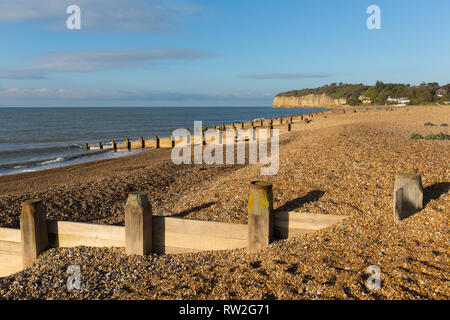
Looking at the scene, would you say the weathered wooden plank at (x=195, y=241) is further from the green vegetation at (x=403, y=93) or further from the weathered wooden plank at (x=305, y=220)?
the green vegetation at (x=403, y=93)

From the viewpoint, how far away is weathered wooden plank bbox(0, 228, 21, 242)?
5.40m

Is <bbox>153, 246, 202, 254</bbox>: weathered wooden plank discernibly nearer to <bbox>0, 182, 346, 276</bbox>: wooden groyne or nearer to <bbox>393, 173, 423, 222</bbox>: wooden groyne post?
<bbox>0, 182, 346, 276</bbox>: wooden groyne

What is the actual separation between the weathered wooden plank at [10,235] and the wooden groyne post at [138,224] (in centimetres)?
195

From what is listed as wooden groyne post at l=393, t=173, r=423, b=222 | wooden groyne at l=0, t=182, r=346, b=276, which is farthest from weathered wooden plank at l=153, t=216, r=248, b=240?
wooden groyne post at l=393, t=173, r=423, b=222

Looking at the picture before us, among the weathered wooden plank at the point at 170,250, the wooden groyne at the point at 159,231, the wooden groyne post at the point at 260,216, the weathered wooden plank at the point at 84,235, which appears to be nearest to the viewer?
the wooden groyne post at the point at 260,216

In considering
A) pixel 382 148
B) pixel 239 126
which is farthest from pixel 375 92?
pixel 382 148

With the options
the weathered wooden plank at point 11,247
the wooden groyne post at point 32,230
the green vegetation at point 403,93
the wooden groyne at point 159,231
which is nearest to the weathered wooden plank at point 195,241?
the wooden groyne at point 159,231

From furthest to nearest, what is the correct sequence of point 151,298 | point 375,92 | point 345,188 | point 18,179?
point 375,92, point 18,179, point 345,188, point 151,298

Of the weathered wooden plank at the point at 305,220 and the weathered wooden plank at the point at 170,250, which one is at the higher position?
the weathered wooden plank at the point at 305,220

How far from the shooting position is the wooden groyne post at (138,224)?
4.83 metres

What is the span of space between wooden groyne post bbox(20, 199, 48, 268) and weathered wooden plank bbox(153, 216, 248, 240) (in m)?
1.83
